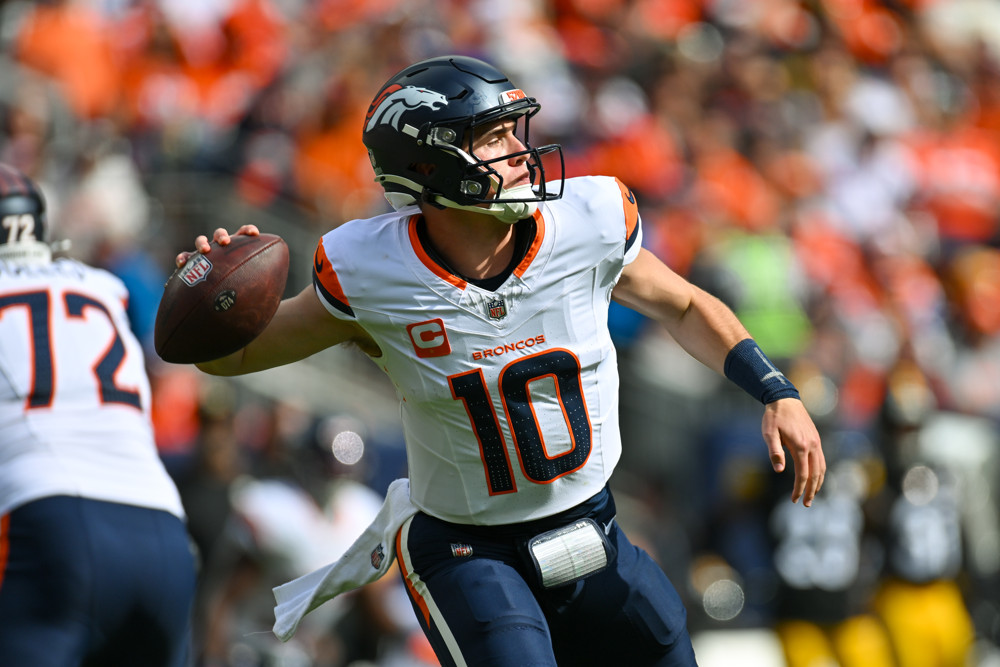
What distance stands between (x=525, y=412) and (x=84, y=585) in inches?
57.6

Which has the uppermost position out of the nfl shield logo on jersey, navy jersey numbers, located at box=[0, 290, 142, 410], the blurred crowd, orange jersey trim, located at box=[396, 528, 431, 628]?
the nfl shield logo on jersey

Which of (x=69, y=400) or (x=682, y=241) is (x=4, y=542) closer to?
(x=69, y=400)

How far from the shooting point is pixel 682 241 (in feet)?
29.3

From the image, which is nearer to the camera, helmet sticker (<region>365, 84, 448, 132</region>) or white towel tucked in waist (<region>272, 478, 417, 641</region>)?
helmet sticker (<region>365, 84, 448, 132</region>)

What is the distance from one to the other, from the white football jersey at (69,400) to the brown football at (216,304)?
0.72 m

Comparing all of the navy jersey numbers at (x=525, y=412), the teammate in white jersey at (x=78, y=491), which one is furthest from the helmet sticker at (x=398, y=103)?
the teammate in white jersey at (x=78, y=491)

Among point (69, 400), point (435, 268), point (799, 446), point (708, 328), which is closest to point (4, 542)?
point (69, 400)

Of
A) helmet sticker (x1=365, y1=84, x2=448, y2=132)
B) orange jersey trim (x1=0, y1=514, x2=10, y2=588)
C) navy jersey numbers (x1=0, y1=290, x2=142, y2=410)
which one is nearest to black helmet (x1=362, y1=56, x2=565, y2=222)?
helmet sticker (x1=365, y1=84, x2=448, y2=132)

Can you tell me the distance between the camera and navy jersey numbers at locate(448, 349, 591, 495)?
3264mm

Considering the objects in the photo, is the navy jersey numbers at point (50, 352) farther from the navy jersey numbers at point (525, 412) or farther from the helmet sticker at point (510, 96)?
the helmet sticker at point (510, 96)

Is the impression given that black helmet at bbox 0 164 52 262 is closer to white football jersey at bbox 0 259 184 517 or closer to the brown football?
white football jersey at bbox 0 259 184 517

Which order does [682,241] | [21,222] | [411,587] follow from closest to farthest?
[411,587] → [21,222] → [682,241]

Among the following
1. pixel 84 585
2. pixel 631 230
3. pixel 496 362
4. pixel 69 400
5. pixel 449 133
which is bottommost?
pixel 84 585

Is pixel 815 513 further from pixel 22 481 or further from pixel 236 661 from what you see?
pixel 22 481
